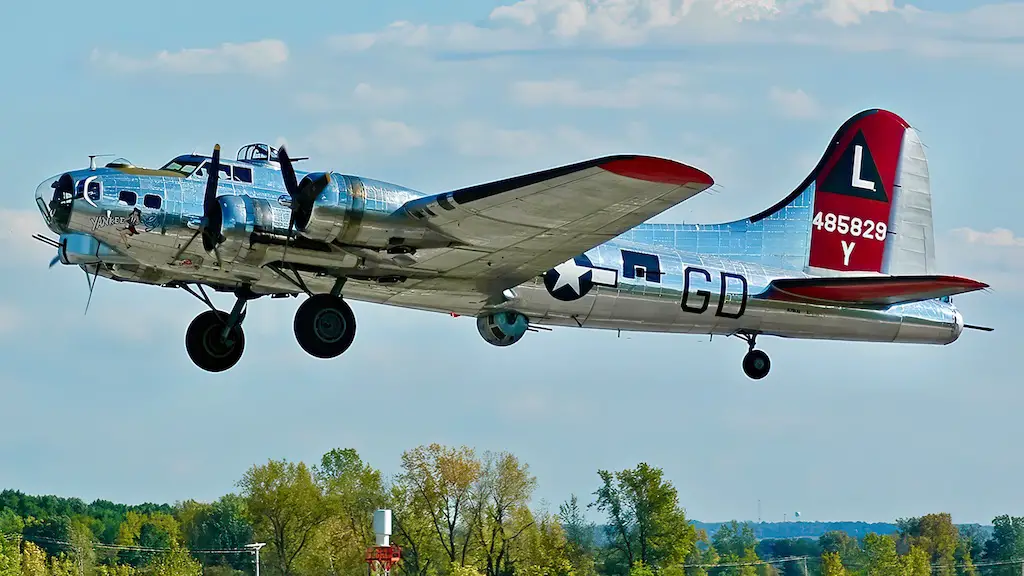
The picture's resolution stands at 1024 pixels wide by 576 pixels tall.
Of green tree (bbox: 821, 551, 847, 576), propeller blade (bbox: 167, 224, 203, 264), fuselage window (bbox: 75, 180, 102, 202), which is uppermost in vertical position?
fuselage window (bbox: 75, 180, 102, 202)

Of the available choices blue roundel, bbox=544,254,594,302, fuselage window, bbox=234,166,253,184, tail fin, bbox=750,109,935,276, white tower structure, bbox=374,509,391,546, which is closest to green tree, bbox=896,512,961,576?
white tower structure, bbox=374,509,391,546

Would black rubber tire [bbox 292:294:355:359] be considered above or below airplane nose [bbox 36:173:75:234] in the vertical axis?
below

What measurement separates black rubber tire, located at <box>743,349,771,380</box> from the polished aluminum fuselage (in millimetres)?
351

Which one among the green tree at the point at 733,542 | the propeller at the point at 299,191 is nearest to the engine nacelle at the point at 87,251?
the propeller at the point at 299,191

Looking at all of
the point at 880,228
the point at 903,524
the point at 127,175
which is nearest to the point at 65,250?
the point at 127,175

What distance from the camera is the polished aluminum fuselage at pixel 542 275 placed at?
1673 centimetres

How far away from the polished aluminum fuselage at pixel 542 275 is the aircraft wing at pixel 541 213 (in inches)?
15.4

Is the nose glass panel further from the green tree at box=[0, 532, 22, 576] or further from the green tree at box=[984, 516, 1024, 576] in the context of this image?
the green tree at box=[984, 516, 1024, 576]

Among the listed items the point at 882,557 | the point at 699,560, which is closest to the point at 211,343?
the point at 882,557

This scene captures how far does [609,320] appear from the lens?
19.9m

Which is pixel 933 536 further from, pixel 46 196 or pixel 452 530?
pixel 46 196

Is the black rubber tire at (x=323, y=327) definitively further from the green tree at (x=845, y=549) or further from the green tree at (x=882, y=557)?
the green tree at (x=845, y=549)

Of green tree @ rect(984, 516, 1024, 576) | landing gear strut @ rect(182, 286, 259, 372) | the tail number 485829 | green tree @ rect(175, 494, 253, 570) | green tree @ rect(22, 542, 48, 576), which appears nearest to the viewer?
landing gear strut @ rect(182, 286, 259, 372)

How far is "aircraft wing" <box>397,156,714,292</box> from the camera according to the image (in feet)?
49.5
